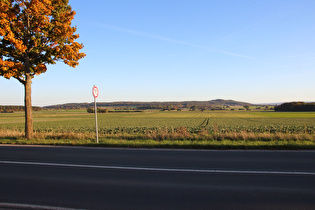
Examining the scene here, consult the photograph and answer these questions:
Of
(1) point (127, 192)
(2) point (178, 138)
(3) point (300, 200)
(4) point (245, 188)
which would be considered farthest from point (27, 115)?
(3) point (300, 200)

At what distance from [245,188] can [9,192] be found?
5180 mm

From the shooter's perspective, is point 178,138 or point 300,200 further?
point 178,138

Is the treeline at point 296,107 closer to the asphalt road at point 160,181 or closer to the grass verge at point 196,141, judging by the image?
the grass verge at point 196,141

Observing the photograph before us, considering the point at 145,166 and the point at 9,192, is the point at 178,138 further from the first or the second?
the point at 9,192

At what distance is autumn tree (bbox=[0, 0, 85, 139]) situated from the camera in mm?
11055

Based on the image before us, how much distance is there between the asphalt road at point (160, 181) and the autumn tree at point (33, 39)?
6.31 m

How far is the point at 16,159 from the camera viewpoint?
24.7ft

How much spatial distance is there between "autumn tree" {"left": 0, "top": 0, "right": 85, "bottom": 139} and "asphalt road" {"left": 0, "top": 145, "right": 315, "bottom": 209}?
6309 millimetres

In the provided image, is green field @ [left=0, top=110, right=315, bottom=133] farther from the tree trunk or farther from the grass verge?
the tree trunk

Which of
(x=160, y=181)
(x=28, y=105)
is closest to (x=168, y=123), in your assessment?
(x=28, y=105)

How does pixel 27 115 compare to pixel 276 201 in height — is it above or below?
above

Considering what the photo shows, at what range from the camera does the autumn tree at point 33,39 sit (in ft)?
36.3

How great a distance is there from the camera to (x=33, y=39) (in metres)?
11.8

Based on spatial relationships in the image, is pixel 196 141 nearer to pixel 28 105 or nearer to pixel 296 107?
pixel 28 105
